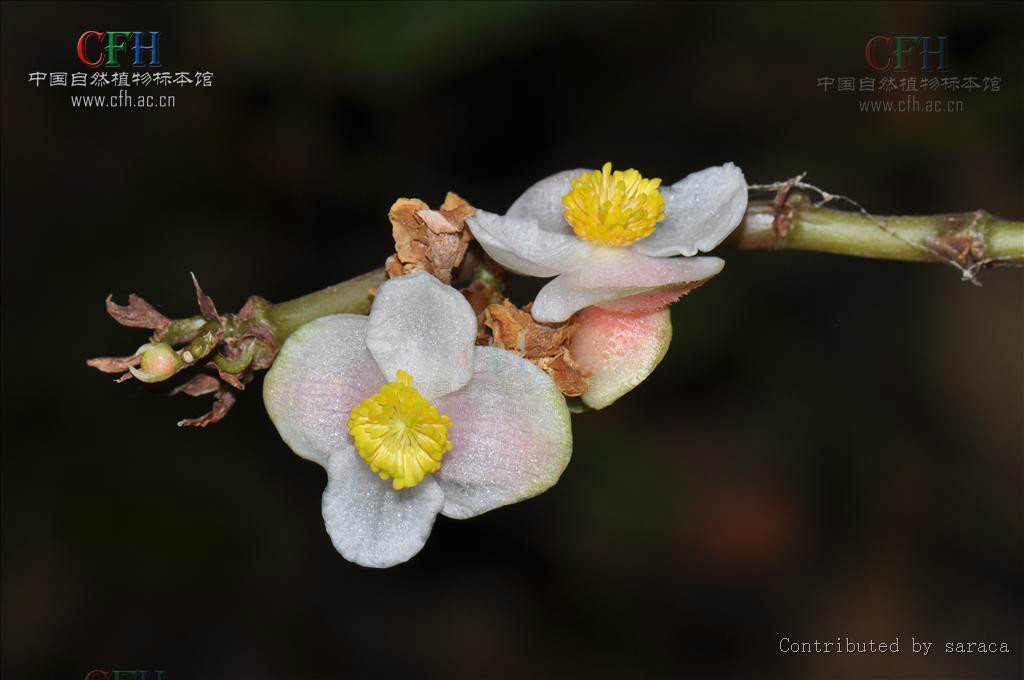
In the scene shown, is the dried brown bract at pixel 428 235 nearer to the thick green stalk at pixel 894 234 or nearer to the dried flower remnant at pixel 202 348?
the dried flower remnant at pixel 202 348

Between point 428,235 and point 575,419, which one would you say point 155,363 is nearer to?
point 428,235

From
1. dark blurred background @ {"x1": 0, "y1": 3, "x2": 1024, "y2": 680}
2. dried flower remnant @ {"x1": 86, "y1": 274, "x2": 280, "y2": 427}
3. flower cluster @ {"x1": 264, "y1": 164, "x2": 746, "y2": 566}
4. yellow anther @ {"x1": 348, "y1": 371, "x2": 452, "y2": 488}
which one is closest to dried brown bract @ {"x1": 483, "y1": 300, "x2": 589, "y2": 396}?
flower cluster @ {"x1": 264, "y1": 164, "x2": 746, "y2": 566}

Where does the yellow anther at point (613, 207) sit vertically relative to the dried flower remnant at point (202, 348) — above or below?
above

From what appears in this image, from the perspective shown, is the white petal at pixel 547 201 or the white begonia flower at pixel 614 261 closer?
the white begonia flower at pixel 614 261

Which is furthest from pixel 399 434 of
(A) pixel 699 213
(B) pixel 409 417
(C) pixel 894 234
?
(C) pixel 894 234

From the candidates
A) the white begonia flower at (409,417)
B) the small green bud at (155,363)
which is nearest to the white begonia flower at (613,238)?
the white begonia flower at (409,417)

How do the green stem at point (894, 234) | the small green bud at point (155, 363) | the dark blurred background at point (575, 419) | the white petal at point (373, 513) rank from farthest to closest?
the dark blurred background at point (575, 419), the green stem at point (894, 234), the white petal at point (373, 513), the small green bud at point (155, 363)
